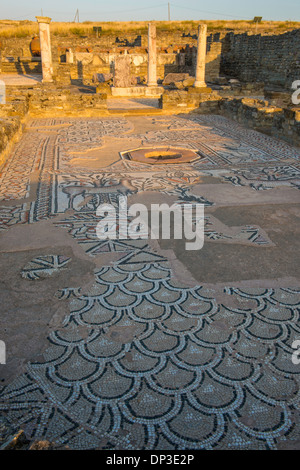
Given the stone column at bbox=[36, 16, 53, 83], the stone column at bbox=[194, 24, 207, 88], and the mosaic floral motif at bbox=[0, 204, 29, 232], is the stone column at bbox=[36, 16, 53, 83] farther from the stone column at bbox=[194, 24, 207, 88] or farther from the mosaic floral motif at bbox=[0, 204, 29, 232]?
the mosaic floral motif at bbox=[0, 204, 29, 232]

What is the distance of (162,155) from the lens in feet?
18.0

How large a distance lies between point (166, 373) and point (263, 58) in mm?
16988

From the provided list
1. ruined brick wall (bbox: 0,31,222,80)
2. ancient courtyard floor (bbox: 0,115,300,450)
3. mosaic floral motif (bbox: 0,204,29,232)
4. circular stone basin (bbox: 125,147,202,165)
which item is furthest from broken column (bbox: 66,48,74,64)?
mosaic floral motif (bbox: 0,204,29,232)

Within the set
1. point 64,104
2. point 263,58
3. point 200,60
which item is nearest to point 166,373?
point 64,104

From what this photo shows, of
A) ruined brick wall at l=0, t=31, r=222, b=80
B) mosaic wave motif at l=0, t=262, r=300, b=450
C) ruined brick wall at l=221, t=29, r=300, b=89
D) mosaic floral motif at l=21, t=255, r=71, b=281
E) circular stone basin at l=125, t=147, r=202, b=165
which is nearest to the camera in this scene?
mosaic wave motif at l=0, t=262, r=300, b=450

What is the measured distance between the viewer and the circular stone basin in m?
4.97

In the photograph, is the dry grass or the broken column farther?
the dry grass

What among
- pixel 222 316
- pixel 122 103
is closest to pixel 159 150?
pixel 222 316

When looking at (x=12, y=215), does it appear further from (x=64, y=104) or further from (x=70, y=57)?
(x=70, y=57)

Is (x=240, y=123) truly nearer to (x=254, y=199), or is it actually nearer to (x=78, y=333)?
(x=254, y=199)

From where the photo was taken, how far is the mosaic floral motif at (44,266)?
2.25m

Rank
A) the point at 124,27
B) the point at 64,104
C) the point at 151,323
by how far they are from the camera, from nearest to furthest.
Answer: the point at 151,323 < the point at 64,104 < the point at 124,27

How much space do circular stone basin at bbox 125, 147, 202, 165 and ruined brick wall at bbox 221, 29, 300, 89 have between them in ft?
33.0

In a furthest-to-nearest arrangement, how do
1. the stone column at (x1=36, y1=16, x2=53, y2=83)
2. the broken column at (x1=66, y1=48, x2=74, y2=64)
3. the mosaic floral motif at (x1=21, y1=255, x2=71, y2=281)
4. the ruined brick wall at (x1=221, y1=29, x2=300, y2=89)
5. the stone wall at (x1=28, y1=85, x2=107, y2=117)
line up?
the broken column at (x1=66, y1=48, x2=74, y2=64) < the ruined brick wall at (x1=221, y1=29, x2=300, y2=89) < the stone column at (x1=36, y1=16, x2=53, y2=83) < the stone wall at (x1=28, y1=85, x2=107, y2=117) < the mosaic floral motif at (x1=21, y1=255, x2=71, y2=281)
